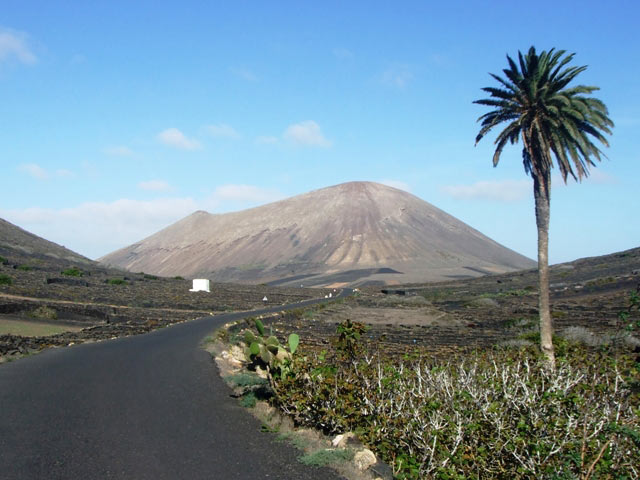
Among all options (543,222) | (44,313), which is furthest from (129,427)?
(44,313)

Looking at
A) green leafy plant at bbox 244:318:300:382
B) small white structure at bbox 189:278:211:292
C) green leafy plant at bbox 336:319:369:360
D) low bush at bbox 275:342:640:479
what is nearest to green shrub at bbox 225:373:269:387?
green leafy plant at bbox 244:318:300:382

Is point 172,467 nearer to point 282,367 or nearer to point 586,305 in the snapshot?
point 282,367

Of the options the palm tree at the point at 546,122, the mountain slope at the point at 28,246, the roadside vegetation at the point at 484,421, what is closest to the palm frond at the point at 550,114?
the palm tree at the point at 546,122

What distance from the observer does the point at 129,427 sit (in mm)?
10250

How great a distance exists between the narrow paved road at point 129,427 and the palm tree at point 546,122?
556 inches

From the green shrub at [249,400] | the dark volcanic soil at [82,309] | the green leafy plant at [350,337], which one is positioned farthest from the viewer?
the dark volcanic soil at [82,309]

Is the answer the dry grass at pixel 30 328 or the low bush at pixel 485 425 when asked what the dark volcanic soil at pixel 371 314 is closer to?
the dry grass at pixel 30 328

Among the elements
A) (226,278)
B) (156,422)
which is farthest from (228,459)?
(226,278)

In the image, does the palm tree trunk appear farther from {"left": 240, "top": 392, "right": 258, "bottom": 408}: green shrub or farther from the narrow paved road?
{"left": 240, "top": 392, "right": 258, "bottom": 408}: green shrub

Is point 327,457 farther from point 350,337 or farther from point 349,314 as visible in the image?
point 349,314

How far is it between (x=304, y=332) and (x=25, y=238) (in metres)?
99.2

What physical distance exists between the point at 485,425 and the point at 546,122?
17250 millimetres

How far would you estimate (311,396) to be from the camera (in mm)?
10109

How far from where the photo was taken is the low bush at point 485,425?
21.3 feet
